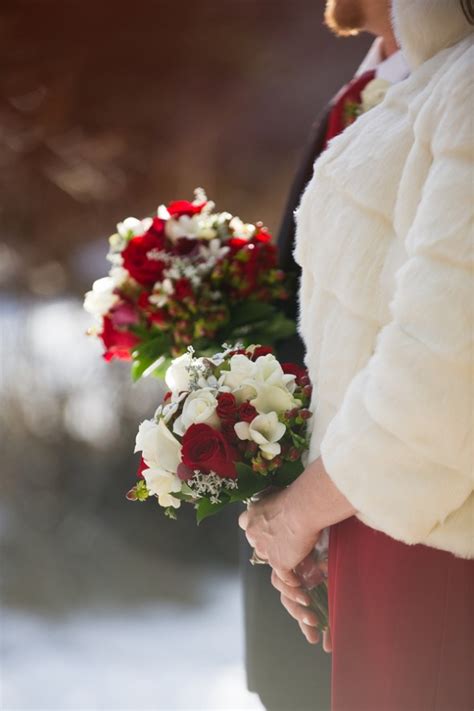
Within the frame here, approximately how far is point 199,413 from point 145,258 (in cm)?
75

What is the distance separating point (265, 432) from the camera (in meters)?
1.08

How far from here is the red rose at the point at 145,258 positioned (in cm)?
175

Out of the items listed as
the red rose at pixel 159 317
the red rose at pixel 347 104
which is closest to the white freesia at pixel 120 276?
the red rose at pixel 159 317

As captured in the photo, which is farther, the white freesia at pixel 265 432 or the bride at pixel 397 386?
the white freesia at pixel 265 432

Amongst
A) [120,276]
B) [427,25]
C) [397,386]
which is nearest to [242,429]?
[397,386]

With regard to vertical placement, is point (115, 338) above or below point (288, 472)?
above

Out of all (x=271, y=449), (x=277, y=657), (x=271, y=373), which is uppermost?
(x=271, y=373)

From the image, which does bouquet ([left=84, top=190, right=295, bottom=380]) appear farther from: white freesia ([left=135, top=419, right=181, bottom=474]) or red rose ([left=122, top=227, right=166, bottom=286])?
white freesia ([left=135, top=419, right=181, bottom=474])

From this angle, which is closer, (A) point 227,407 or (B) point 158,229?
(A) point 227,407

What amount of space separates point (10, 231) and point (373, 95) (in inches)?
72.7

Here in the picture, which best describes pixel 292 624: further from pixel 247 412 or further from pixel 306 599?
pixel 247 412

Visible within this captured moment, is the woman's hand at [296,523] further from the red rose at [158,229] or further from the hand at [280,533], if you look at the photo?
the red rose at [158,229]

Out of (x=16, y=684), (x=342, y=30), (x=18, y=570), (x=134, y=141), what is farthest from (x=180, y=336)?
(x=18, y=570)

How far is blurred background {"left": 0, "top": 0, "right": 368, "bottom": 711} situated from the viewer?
119 inches
